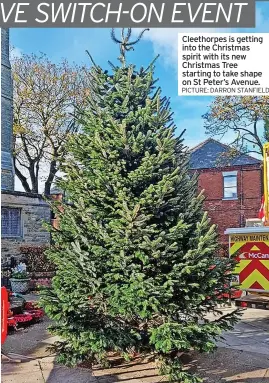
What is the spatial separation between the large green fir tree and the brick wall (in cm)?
1348

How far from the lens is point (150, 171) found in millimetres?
3725

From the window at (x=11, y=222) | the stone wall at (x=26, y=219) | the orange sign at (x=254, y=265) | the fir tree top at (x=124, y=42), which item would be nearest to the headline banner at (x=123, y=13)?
the fir tree top at (x=124, y=42)

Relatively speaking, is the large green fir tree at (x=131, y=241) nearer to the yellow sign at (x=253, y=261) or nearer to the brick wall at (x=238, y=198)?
the yellow sign at (x=253, y=261)

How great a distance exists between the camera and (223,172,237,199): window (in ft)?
59.0

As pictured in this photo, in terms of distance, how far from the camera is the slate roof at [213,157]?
1745 cm

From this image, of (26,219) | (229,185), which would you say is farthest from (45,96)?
(229,185)

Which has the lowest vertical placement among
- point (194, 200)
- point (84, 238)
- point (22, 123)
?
point (84, 238)

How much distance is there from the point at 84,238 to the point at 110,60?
183 centimetres

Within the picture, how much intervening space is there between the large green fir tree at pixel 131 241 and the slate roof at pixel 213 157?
13338 mm

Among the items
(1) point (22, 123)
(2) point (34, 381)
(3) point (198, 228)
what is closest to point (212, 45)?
(3) point (198, 228)

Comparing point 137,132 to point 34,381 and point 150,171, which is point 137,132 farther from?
point 34,381

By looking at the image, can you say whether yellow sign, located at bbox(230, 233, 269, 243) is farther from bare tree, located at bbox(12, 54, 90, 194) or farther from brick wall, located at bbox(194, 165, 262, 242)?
bare tree, located at bbox(12, 54, 90, 194)
